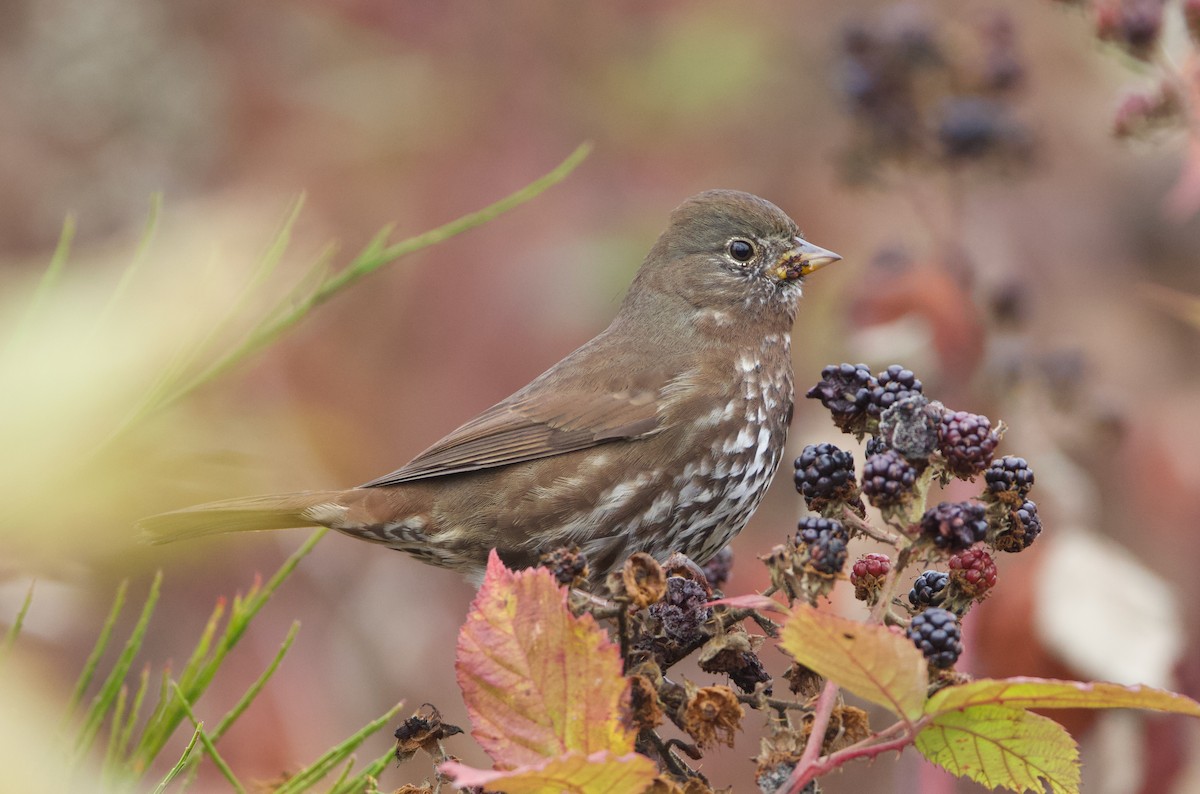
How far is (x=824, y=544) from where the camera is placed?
170cm

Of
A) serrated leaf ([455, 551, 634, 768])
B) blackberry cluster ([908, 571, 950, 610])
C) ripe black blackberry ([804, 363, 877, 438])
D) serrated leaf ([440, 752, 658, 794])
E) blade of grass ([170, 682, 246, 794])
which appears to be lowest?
blade of grass ([170, 682, 246, 794])

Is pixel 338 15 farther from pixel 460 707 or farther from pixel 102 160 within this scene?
pixel 460 707

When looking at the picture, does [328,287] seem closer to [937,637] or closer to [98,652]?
[98,652]

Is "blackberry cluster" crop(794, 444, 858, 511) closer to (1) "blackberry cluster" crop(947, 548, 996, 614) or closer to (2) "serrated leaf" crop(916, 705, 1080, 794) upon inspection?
(1) "blackberry cluster" crop(947, 548, 996, 614)

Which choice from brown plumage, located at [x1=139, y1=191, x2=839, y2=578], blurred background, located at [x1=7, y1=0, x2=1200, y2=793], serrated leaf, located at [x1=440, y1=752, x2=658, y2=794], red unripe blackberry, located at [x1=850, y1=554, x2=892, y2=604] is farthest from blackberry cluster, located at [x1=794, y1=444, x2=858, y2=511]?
brown plumage, located at [x1=139, y1=191, x2=839, y2=578]

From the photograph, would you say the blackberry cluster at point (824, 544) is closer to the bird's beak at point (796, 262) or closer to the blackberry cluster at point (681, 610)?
the blackberry cluster at point (681, 610)

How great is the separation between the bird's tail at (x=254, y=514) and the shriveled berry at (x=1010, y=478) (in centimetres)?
212

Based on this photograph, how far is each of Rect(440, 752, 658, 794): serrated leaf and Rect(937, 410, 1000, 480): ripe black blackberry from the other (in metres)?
0.57

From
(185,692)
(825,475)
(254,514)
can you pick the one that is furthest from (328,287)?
(254,514)

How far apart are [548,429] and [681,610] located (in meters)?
1.93

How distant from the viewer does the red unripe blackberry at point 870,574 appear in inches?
72.9

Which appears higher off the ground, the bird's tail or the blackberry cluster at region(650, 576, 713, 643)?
the blackberry cluster at region(650, 576, 713, 643)

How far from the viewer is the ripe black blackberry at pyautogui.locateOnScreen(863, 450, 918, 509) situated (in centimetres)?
169

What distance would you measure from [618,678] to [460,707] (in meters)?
3.82
